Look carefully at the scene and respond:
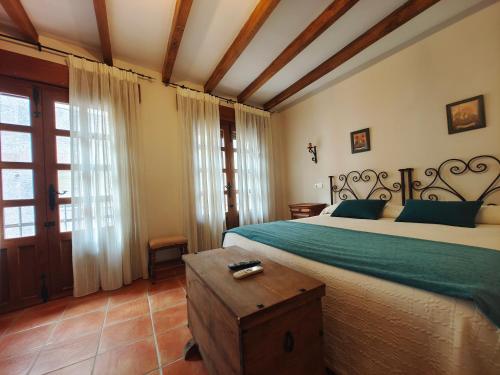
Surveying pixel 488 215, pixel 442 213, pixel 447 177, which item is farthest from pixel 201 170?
pixel 488 215

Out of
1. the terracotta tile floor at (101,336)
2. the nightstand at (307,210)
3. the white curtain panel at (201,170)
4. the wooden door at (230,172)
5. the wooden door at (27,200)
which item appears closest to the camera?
the terracotta tile floor at (101,336)

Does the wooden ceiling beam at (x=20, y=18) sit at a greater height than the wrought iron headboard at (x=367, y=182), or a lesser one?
greater

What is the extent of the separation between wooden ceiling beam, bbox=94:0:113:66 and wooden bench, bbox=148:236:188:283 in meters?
2.36

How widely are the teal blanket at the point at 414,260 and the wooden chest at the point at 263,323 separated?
0.93ft

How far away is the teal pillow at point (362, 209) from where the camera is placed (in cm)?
237

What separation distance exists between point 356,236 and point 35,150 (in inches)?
130

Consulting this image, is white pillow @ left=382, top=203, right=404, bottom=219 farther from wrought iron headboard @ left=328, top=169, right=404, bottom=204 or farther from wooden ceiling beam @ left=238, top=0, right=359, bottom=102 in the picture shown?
wooden ceiling beam @ left=238, top=0, right=359, bottom=102

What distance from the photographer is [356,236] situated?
5.15 ft

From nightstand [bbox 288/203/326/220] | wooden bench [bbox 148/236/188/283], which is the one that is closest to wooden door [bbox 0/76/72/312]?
wooden bench [bbox 148/236/188/283]

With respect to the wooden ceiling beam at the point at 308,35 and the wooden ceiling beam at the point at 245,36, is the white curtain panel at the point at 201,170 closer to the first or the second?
the wooden ceiling beam at the point at 245,36

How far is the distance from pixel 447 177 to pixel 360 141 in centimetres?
110

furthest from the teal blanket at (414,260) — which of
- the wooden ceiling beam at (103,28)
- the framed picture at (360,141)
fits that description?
the wooden ceiling beam at (103,28)

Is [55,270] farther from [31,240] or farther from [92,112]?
[92,112]

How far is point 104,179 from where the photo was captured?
2457mm
